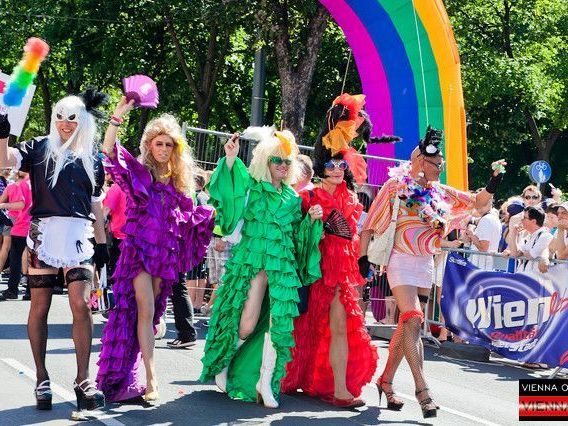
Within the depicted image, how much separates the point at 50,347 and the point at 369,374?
3466mm

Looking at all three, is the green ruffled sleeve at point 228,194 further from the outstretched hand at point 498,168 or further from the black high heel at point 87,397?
the outstretched hand at point 498,168

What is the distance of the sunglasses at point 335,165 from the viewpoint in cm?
756

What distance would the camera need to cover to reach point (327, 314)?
7613 mm

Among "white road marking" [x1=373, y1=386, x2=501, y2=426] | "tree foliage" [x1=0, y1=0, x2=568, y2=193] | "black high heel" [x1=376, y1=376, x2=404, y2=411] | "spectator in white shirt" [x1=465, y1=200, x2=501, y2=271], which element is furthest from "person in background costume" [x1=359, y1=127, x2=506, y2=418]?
"tree foliage" [x1=0, y1=0, x2=568, y2=193]

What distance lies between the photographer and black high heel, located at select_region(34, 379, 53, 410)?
22.1ft

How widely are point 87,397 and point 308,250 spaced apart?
6.36ft

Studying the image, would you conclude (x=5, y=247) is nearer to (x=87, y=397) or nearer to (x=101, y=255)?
(x=101, y=255)

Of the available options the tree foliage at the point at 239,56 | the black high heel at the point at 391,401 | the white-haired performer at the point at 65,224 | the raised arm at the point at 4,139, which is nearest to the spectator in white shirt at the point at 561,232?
the black high heel at the point at 391,401

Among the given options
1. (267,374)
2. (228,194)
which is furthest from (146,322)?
(228,194)

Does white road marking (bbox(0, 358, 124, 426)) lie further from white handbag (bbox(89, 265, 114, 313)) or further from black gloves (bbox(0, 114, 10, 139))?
black gloves (bbox(0, 114, 10, 139))

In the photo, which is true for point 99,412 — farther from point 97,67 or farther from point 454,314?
point 97,67

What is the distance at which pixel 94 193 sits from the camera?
684 cm

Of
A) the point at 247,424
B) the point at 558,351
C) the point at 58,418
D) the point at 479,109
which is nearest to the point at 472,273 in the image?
the point at 558,351

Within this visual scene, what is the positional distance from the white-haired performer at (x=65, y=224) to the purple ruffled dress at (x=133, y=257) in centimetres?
28
